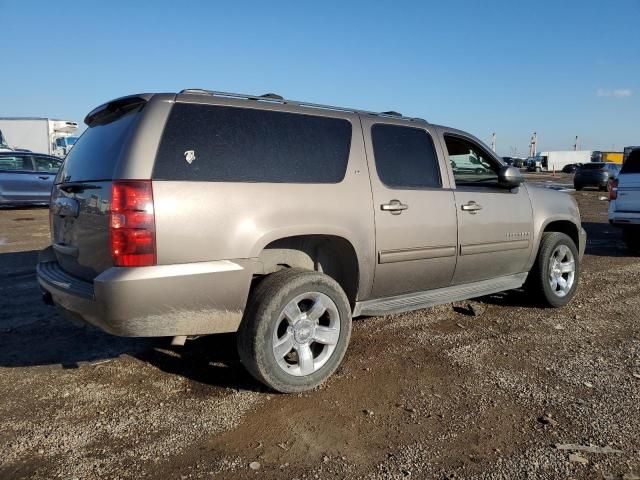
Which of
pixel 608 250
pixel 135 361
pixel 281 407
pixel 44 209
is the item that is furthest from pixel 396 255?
pixel 44 209

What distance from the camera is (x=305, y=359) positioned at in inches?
131

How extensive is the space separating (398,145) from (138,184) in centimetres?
216

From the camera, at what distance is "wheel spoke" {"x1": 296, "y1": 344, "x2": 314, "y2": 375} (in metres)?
3.30

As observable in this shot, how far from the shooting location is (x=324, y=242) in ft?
12.0

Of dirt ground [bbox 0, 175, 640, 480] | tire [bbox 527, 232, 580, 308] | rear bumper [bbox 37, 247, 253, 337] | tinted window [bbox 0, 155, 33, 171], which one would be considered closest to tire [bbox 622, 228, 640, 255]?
tire [bbox 527, 232, 580, 308]

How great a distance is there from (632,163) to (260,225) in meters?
8.26

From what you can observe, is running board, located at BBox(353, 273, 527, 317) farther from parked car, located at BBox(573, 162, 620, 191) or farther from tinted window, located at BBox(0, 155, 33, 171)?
parked car, located at BBox(573, 162, 620, 191)

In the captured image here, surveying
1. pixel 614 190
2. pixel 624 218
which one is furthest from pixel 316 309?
pixel 614 190

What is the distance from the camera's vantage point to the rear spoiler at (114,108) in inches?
121

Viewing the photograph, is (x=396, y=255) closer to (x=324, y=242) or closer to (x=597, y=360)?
(x=324, y=242)

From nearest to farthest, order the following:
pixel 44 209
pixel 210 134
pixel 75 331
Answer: pixel 210 134 → pixel 75 331 → pixel 44 209

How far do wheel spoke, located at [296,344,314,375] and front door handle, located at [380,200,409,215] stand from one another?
3.87 ft

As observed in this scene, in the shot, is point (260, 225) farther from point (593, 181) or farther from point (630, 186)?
point (593, 181)

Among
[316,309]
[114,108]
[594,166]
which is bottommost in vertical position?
[316,309]
